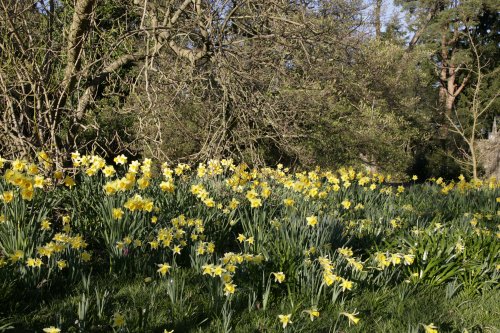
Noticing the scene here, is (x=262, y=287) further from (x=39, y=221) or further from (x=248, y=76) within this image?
(x=248, y=76)

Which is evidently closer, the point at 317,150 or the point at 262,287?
the point at 262,287

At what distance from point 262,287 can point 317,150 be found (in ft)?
23.8

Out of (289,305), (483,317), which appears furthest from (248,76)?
(483,317)

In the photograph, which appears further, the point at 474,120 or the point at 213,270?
the point at 474,120

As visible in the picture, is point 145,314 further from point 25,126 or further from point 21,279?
point 25,126

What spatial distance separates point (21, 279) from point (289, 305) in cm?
149

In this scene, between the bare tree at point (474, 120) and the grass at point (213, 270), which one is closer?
the grass at point (213, 270)

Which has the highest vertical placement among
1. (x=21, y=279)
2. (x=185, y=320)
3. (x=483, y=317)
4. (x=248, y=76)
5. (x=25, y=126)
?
(x=248, y=76)

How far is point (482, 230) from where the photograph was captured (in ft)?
12.7

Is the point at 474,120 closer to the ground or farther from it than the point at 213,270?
farther from it

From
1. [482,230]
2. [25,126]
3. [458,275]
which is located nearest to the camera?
[458,275]

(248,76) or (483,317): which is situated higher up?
(248,76)

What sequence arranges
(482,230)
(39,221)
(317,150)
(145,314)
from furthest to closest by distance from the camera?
(317,150), (482,230), (39,221), (145,314)

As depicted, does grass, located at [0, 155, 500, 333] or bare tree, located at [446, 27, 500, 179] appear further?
bare tree, located at [446, 27, 500, 179]
